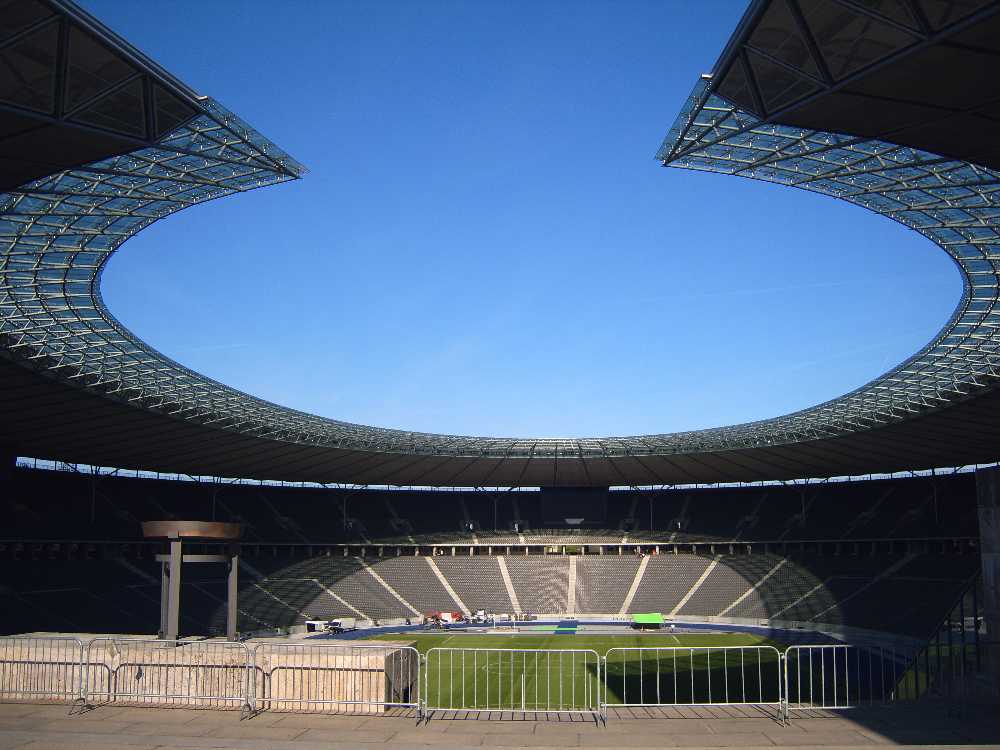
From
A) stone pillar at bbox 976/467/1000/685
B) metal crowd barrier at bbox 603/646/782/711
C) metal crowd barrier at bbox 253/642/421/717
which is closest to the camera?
metal crowd barrier at bbox 253/642/421/717

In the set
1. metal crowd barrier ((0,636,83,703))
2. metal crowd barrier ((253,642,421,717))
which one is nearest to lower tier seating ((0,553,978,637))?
metal crowd barrier ((0,636,83,703))

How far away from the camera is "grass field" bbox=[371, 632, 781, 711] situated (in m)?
25.2

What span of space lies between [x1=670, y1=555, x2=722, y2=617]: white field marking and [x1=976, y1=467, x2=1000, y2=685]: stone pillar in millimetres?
48683

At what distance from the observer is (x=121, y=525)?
6481cm

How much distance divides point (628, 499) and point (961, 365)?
152 ft

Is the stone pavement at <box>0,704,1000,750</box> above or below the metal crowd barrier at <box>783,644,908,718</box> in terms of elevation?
above

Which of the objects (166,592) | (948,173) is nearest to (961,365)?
(948,173)

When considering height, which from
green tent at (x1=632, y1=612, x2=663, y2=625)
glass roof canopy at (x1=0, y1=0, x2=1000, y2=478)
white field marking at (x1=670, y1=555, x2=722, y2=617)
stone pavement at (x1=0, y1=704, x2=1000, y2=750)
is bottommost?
green tent at (x1=632, y1=612, x2=663, y2=625)

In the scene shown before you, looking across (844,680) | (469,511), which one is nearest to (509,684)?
(844,680)

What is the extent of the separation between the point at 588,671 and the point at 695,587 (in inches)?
1556

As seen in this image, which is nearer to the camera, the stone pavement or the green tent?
the stone pavement

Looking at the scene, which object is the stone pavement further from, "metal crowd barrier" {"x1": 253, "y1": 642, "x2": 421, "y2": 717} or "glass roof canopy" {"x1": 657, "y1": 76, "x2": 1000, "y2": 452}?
"glass roof canopy" {"x1": 657, "y1": 76, "x2": 1000, "y2": 452}

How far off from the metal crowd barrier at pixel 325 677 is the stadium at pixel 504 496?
7cm

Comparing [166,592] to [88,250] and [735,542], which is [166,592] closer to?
[88,250]
